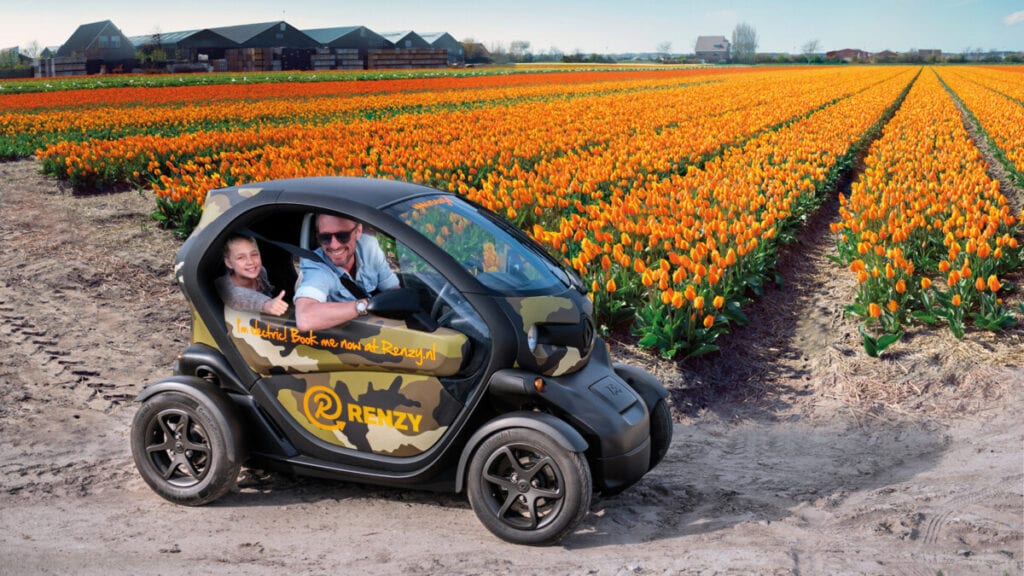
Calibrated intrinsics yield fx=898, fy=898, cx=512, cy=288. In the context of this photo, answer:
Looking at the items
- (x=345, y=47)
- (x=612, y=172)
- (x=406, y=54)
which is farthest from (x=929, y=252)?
(x=406, y=54)

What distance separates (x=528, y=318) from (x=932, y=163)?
11.3 meters

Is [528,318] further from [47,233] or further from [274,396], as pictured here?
[47,233]

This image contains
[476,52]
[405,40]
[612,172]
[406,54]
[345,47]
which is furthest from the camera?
[476,52]

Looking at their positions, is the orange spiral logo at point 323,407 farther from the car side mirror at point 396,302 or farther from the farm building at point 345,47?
the farm building at point 345,47

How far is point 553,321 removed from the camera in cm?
396

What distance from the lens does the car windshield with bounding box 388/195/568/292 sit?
13.0 ft

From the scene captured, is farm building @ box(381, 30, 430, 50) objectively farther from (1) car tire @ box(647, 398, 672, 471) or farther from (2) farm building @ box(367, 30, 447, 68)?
(1) car tire @ box(647, 398, 672, 471)

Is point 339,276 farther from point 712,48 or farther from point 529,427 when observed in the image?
point 712,48

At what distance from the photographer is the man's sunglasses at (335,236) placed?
4.20 meters

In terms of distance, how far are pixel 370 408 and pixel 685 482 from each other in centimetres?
176

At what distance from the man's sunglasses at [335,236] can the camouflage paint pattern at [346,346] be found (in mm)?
411

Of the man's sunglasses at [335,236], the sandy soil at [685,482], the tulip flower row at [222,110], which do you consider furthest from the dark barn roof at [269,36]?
the man's sunglasses at [335,236]

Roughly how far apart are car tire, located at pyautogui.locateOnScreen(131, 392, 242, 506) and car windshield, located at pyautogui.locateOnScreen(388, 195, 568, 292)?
1315 mm

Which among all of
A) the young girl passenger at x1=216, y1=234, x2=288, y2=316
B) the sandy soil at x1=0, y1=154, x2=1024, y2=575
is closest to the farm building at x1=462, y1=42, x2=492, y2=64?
the sandy soil at x1=0, y1=154, x2=1024, y2=575
